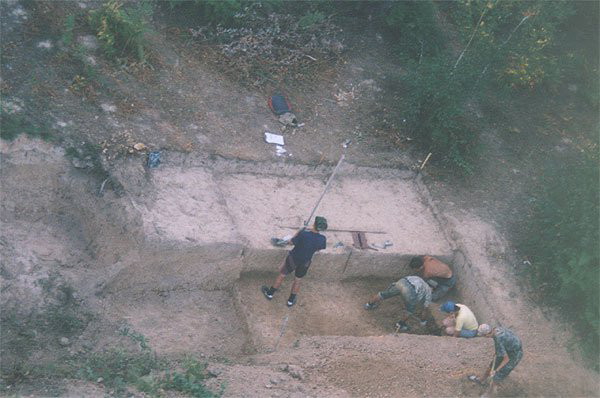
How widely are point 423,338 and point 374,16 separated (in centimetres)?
723

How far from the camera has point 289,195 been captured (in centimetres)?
982

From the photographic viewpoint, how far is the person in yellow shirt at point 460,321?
28.4 feet

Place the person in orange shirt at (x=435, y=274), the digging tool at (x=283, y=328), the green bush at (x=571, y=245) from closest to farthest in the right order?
the digging tool at (x=283, y=328) < the green bush at (x=571, y=245) < the person in orange shirt at (x=435, y=274)

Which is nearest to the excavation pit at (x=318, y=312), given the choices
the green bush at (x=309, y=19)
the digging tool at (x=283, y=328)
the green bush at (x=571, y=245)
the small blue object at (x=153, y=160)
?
the digging tool at (x=283, y=328)

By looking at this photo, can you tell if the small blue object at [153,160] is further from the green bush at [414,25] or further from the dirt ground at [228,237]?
the green bush at [414,25]

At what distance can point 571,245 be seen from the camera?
9.30 meters

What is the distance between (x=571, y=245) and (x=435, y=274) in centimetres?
198

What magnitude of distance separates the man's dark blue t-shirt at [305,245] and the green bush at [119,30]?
4155mm

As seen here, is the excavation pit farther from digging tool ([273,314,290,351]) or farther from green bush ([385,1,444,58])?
green bush ([385,1,444,58])

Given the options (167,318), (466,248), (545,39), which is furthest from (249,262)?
(545,39)

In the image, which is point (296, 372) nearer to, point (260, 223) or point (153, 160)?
point (260, 223)

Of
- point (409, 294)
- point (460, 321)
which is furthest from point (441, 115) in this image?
point (460, 321)

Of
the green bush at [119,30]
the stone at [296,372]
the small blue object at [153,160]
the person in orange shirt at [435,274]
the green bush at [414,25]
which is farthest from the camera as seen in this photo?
the green bush at [414,25]

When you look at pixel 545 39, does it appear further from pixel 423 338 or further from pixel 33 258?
pixel 33 258
